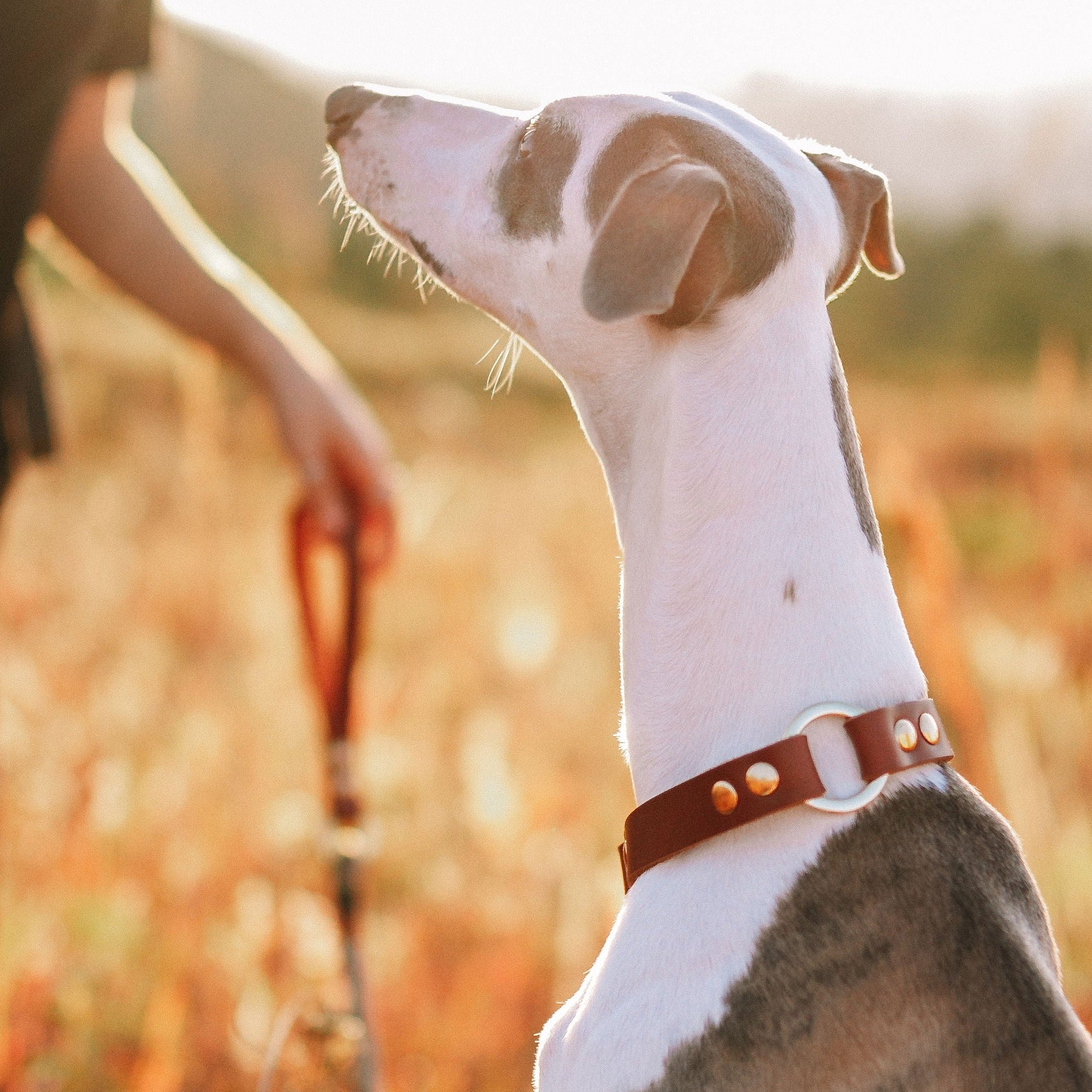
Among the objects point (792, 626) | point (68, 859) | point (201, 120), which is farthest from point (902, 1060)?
point (201, 120)

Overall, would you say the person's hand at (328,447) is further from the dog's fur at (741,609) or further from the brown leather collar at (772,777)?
the brown leather collar at (772,777)

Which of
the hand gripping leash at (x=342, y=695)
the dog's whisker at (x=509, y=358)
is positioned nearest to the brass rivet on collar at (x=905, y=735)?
the dog's whisker at (x=509, y=358)

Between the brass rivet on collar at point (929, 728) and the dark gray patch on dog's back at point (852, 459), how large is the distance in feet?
0.75

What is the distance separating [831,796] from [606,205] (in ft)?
2.76

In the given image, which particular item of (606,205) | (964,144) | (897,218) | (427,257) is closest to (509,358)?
(427,257)

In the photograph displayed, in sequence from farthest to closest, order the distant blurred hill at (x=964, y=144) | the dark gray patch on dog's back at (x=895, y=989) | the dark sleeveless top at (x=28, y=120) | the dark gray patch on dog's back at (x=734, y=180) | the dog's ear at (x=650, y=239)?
the distant blurred hill at (x=964, y=144) → the dark sleeveless top at (x=28, y=120) → the dark gray patch on dog's back at (x=734, y=180) → the dog's ear at (x=650, y=239) → the dark gray patch on dog's back at (x=895, y=989)

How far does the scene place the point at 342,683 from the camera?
7.93 ft

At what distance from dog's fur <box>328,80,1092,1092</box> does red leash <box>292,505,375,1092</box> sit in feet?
2.33

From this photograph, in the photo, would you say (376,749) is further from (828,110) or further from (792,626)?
(828,110)

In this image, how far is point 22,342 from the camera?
2303 mm

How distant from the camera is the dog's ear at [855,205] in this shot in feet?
5.87

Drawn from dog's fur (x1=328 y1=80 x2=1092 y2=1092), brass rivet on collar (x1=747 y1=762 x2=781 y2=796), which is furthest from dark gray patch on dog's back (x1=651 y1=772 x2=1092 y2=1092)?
brass rivet on collar (x1=747 y1=762 x2=781 y2=796)

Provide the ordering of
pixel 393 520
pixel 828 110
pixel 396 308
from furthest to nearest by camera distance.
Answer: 1. pixel 396 308
2. pixel 828 110
3. pixel 393 520

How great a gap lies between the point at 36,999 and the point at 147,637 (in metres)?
2.05
